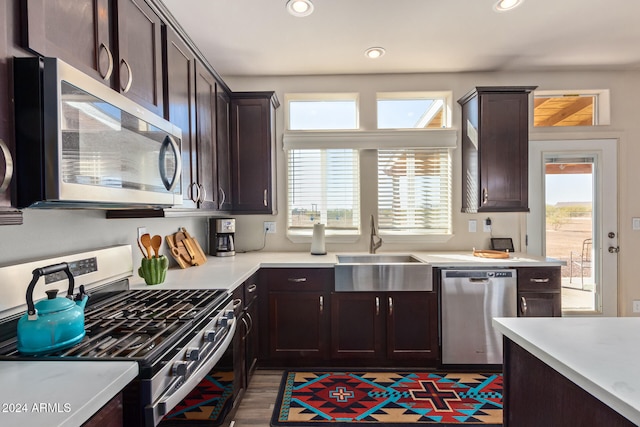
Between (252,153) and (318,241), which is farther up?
(252,153)

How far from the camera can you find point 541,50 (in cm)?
258

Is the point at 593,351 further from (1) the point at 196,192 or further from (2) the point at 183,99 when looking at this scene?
(2) the point at 183,99

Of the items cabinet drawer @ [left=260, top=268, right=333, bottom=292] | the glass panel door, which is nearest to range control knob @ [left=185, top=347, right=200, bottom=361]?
cabinet drawer @ [left=260, top=268, right=333, bottom=292]

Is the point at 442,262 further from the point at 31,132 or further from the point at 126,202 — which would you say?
the point at 31,132

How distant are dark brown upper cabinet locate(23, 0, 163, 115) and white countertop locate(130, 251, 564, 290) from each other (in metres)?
0.95

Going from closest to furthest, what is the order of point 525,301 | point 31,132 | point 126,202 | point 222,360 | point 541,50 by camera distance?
point 31,132 < point 126,202 < point 222,360 < point 525,301 < point 541,50

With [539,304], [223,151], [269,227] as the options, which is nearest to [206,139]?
[223,151]

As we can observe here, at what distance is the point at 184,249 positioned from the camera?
92.4 inches

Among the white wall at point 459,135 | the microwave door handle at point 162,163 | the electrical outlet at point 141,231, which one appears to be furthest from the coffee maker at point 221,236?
the microwave door handle at point 162,163

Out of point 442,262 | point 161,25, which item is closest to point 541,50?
point 442,262

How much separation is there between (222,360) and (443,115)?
2.87 meters

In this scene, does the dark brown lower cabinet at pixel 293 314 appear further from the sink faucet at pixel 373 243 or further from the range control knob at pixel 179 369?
the range control knob at pixel 179 369

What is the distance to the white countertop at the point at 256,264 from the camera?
1802mm

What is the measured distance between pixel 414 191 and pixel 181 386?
2573 millimetres
